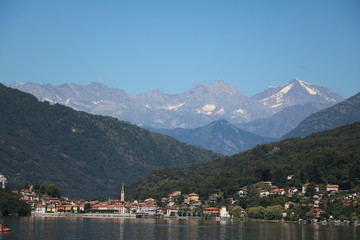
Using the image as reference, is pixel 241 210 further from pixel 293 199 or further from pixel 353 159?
pixel 353 159

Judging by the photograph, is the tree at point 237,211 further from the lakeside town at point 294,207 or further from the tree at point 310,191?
the tree at point 310,191

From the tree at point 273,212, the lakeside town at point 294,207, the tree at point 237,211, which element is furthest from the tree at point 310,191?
the tree at point 237,211

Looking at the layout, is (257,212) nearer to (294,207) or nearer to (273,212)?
(273,212)

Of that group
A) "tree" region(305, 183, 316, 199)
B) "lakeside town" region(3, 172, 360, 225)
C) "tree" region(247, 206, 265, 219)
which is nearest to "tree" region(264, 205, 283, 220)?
"lakeside town" region(3, 172, 360, 225)

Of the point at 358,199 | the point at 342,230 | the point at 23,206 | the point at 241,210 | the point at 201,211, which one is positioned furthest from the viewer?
the point at 201,211

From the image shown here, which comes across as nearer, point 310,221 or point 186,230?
point 186,230

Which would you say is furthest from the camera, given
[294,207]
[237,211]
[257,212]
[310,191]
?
[237,211]

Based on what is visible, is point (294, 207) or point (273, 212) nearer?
point (273, 212)

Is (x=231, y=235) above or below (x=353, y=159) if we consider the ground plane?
below

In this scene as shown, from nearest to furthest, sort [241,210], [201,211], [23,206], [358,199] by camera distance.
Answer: [358,199], [23,206], [241,210], [201,211]

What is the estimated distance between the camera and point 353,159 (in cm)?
19350

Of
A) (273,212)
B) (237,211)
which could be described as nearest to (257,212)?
(273,212)

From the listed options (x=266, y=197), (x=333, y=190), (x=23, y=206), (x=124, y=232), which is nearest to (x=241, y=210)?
(x=266, y=197)

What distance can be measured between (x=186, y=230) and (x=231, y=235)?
14.4 meters
